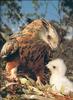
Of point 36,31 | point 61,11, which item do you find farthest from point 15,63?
point 61,11

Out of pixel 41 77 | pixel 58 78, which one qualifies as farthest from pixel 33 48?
pixel 58 78

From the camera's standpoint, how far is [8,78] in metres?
4.81

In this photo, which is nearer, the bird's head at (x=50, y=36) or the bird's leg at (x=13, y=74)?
the bird's leg at (x=13, y=74)

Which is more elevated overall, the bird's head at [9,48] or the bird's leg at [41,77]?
the bird's head at [9,48]

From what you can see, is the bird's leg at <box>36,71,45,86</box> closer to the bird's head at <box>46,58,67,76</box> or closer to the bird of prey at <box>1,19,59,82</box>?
the bird of prey at <box>1,19,59,82</box>

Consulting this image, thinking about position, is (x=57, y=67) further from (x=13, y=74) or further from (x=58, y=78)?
(x=13, y=74)

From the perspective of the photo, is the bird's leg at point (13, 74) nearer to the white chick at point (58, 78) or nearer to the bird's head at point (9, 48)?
the bird's head at point (9, 48)

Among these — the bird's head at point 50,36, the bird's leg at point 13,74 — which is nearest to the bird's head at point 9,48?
the bird's leg at point 13,74

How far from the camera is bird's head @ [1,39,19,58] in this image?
4887mm

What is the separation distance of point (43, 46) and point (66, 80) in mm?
508

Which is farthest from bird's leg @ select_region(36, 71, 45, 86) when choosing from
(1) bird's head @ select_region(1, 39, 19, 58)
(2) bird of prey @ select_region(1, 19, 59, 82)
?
(1) bird's head @ select_region(1, 39, 19, 58)

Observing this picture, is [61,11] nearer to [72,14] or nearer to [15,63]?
[72,14]

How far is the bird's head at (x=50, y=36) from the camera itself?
500cm

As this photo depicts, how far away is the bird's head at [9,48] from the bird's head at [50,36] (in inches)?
13.9
